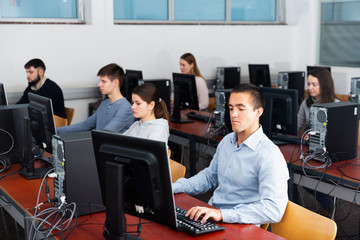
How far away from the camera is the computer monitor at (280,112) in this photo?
3.57 m

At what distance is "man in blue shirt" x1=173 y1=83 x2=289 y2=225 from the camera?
2.01m

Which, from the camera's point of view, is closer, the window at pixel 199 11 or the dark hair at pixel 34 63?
the dark hair at pixel 34 63

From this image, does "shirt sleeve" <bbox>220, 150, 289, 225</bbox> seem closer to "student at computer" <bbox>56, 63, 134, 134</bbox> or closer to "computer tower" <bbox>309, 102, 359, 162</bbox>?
"computer tower" <bbox>309, 102, 359, 162</bbox>

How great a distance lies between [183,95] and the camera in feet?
15.8

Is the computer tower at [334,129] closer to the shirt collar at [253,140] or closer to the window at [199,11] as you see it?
the shirt collar at [253,140]

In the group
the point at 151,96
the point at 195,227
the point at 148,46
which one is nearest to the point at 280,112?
the point at 151,96

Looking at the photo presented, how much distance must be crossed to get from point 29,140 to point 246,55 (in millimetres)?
4872

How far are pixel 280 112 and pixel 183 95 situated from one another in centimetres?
138

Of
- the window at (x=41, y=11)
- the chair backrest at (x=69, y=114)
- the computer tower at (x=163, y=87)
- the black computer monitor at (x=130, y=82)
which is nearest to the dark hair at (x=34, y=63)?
the chair backrest at (x=69, y=114)

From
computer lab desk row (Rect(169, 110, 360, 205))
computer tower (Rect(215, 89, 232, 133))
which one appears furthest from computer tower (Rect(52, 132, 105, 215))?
computer tower (Rect(215, 89, 232, 133))

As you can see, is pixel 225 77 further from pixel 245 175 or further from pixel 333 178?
pixel 245 175

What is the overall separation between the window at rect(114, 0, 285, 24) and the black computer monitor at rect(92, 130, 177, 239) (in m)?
4.61

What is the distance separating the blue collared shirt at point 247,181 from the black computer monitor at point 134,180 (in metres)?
0.41

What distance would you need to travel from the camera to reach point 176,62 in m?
6.48
